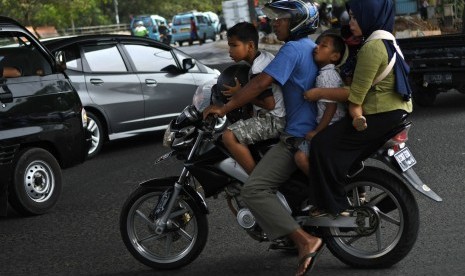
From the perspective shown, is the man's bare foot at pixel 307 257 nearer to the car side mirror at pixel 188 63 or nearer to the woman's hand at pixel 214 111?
the woman's hand at pixel 214 111

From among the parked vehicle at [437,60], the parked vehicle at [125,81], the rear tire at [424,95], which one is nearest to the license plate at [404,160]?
the parked vehicle at [125,81]

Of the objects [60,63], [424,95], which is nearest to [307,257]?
[60,63]

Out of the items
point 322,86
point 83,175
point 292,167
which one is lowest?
point 83,175

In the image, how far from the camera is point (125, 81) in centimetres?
1248

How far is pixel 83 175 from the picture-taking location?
1076 centimetres

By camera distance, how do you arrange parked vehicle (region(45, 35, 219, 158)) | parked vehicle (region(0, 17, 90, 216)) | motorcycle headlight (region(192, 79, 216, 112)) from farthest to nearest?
1. parked vehicle (region(45, 35, 219, 158))
2. parked vehicle (region(0, 17, 90, 216))
3. motorcycle headlight (region(192, 79, 216, 112))

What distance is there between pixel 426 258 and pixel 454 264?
0.24m

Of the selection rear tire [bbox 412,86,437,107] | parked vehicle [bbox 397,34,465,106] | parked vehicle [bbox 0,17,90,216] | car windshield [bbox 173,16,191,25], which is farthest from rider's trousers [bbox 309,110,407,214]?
car windshield [bbox 173,16,191,25]

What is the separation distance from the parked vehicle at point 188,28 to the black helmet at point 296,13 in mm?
54329

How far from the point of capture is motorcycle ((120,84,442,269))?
5527mm

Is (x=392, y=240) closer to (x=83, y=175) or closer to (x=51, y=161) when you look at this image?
(x=51, y=161)

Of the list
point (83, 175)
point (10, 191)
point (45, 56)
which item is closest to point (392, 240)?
point (10, 191)

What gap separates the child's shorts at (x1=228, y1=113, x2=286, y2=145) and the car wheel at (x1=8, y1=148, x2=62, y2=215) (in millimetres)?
3356

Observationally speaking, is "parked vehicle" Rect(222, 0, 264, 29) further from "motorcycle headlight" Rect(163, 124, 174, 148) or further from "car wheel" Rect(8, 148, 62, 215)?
"motorcycle headlight" Rect(163, 124, 174, 148)
